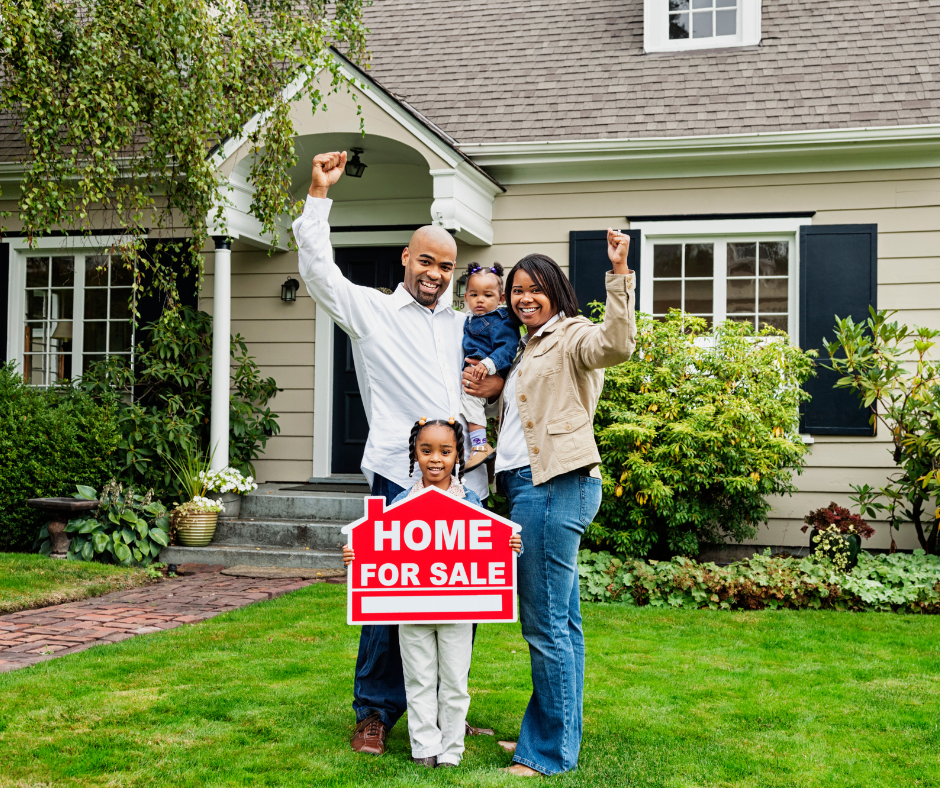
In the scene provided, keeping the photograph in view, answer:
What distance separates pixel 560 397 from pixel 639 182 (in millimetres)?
5515

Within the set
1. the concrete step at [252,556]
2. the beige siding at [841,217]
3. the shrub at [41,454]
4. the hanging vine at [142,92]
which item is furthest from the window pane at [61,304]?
the beige siding at [841,217]

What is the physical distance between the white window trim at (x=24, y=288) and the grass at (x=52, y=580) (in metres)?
2.67

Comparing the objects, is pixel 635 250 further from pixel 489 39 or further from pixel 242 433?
pixel 242 433

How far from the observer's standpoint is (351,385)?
28.4 feet

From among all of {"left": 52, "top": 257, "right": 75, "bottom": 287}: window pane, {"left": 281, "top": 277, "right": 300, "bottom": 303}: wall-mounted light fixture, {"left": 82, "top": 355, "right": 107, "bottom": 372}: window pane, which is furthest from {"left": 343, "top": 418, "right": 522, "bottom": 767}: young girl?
{"left": 52, "top": 257, "right": 75, "bottom": 287}: window pane

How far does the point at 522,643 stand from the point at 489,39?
677cm

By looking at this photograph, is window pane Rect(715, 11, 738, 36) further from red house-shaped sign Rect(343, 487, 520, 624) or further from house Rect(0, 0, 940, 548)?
red house-shaped sign Rect(343, 487, 520, 624)

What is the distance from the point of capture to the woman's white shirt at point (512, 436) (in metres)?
2.96

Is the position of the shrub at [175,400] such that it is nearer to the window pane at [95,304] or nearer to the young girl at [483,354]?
the window pane at [95,304]

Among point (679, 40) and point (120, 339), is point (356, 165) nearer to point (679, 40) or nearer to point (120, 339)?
point (120, 339)

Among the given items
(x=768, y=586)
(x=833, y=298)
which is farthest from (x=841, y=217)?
(x=768, y=586)

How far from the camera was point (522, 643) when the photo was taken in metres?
4.85

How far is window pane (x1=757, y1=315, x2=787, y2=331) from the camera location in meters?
7.72

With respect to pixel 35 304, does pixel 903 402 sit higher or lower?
lower
